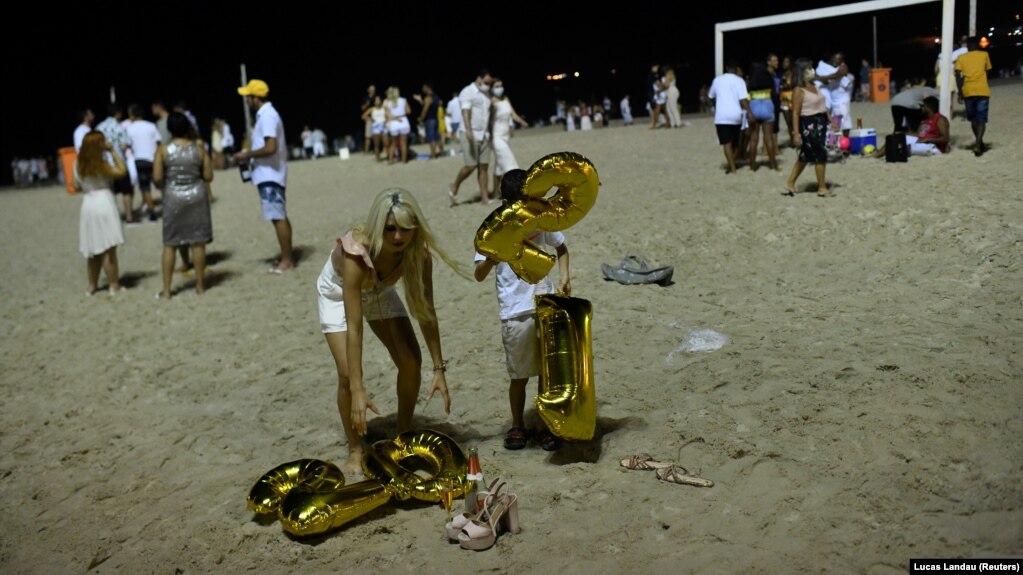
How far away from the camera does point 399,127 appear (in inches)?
714

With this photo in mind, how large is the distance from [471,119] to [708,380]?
6.90m

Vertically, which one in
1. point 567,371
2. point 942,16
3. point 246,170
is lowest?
point 567,371

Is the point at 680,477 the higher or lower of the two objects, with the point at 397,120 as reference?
lower

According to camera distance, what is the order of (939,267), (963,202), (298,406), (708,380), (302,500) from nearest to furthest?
(302,500) → (708,380) → (298,406) → (939,267) → (963,202)

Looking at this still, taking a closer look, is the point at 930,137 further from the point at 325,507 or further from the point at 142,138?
the point at 142,138

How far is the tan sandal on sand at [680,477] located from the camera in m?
4.02

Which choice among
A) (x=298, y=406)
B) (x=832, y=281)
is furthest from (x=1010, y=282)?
(x=298, y=406)

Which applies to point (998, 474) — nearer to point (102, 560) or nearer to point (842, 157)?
point (102, 560)

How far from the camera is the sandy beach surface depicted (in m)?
3.66

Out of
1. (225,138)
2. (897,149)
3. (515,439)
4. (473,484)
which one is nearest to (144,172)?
(225,138)

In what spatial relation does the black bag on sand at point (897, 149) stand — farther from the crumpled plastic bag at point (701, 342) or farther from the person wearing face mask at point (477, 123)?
the crumpled plastic bag at point (701, 342)

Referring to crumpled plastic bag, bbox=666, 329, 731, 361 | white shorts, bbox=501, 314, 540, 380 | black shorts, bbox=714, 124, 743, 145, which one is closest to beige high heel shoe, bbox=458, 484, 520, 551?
white shorts, bbox=501, 314, 540, 380

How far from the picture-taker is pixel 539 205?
424 centimetres

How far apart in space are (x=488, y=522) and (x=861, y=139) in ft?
36.0
